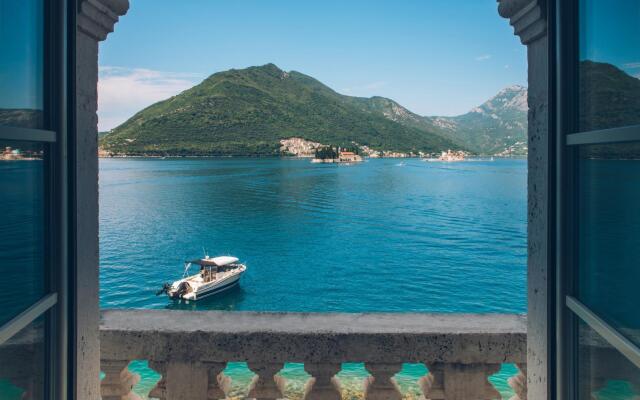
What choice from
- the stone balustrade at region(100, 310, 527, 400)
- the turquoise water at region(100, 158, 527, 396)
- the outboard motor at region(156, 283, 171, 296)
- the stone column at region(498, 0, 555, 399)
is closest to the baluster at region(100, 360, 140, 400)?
the stone balustrade at region(100, 310, 527, 400)

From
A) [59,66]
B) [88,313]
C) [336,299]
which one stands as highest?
[59,66]

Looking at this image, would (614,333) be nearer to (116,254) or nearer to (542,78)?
(542,78)

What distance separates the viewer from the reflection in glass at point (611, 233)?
1.34 m

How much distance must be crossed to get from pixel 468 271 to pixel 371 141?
543ft

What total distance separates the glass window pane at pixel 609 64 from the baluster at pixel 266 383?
1.94m

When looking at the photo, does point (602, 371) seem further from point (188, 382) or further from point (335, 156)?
point (335, 156)

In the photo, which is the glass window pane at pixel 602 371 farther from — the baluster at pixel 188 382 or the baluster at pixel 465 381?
the baluster at pixel 188 382

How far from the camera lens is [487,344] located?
2494mm

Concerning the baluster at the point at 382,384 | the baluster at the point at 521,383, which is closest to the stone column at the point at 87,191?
the baluster at the point at 382,384

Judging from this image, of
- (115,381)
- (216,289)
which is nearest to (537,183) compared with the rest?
(115,381)

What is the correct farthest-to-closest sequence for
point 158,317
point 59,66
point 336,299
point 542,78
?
point 336,299, point 158,317, point 542,78, point 59,66

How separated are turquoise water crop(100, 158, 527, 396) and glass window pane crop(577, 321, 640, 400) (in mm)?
11128

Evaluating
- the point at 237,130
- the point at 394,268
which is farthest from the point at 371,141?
the point at 394,268

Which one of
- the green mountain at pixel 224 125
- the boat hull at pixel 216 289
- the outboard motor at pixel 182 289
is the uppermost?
the green mountain at pixel 224 125
